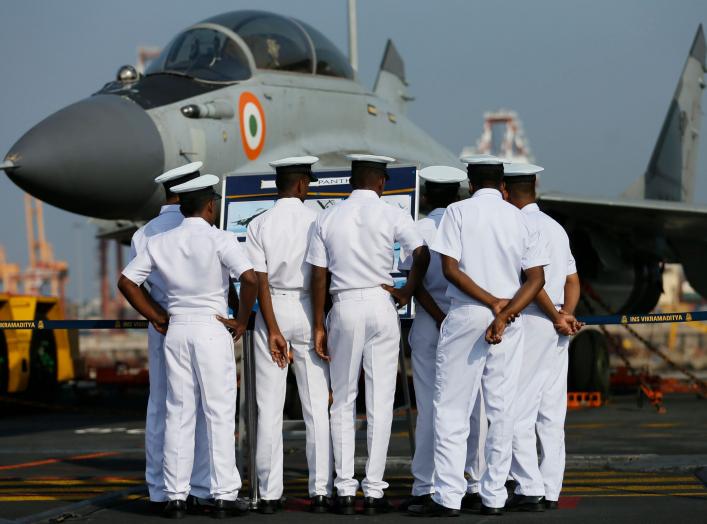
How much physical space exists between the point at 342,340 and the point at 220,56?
21.3 feet

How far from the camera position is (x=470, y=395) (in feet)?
21.8

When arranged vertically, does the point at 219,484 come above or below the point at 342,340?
below

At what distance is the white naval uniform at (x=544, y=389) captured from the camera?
681 cm

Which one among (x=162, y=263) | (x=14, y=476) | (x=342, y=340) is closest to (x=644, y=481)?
(x=342, y=340)

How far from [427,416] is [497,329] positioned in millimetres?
874

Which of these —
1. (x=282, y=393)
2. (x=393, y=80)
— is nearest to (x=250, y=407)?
(x=282, y=393)

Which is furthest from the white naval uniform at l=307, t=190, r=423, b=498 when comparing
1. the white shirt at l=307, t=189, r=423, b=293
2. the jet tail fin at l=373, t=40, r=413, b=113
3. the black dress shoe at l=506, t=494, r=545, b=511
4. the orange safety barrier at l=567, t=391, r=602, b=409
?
the jet tail fin at l=373, t=40, r=413, b=113

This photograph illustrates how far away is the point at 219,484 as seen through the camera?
6.68 metres

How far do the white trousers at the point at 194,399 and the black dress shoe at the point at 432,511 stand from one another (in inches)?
40.9

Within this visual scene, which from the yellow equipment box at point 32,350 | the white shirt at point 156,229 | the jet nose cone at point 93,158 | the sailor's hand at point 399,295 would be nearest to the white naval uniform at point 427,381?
the sailor's hand at point 399,295

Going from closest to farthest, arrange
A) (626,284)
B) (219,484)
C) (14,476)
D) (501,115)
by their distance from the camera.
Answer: (219,484)
(14,476)
(626,284)
(501,115)

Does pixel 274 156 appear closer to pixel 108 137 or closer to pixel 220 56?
pixel 220 56

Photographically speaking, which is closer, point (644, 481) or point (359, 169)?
point (359, 169)

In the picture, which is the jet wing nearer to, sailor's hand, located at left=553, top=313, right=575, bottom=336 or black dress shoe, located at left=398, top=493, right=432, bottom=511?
sailor's hand, located at left=553, top=313, right=575, bottom=336
